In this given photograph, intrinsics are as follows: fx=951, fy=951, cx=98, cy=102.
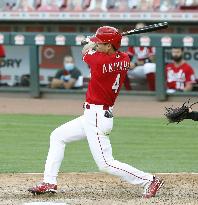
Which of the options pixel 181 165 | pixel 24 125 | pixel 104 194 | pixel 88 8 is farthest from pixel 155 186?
pixel 88 8

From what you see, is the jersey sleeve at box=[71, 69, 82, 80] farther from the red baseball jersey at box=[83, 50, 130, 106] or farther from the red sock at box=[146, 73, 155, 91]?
the red baseball jersey at box=[83, 50, 130, 106]

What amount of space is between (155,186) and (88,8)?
11.0 meters

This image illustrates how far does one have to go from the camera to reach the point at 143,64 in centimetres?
1727

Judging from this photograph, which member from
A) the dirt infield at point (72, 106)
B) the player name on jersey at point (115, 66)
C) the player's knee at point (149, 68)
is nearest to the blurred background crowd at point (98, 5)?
the player's knee at point (149, 68)

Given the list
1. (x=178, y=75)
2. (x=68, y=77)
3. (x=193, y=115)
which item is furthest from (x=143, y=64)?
(x=193, y=115)

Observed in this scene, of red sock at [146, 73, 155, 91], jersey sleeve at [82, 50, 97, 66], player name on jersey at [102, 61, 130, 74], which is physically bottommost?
red sock at [146, 73, 155, 91]

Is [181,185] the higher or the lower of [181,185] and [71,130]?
the lower

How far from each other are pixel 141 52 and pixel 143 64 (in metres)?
0.22

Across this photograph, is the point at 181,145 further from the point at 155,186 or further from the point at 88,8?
the point at 88,8

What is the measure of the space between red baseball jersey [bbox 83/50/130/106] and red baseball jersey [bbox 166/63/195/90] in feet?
27.3

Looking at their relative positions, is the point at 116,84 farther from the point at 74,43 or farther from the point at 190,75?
the point at 74,43

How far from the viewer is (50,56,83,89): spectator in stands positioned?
693 inches

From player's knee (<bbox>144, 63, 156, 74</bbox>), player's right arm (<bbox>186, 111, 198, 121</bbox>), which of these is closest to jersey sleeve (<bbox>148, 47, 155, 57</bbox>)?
player's knee (<bbox>144, 63, 156, 74</bbox>)

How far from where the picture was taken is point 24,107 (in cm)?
1666
